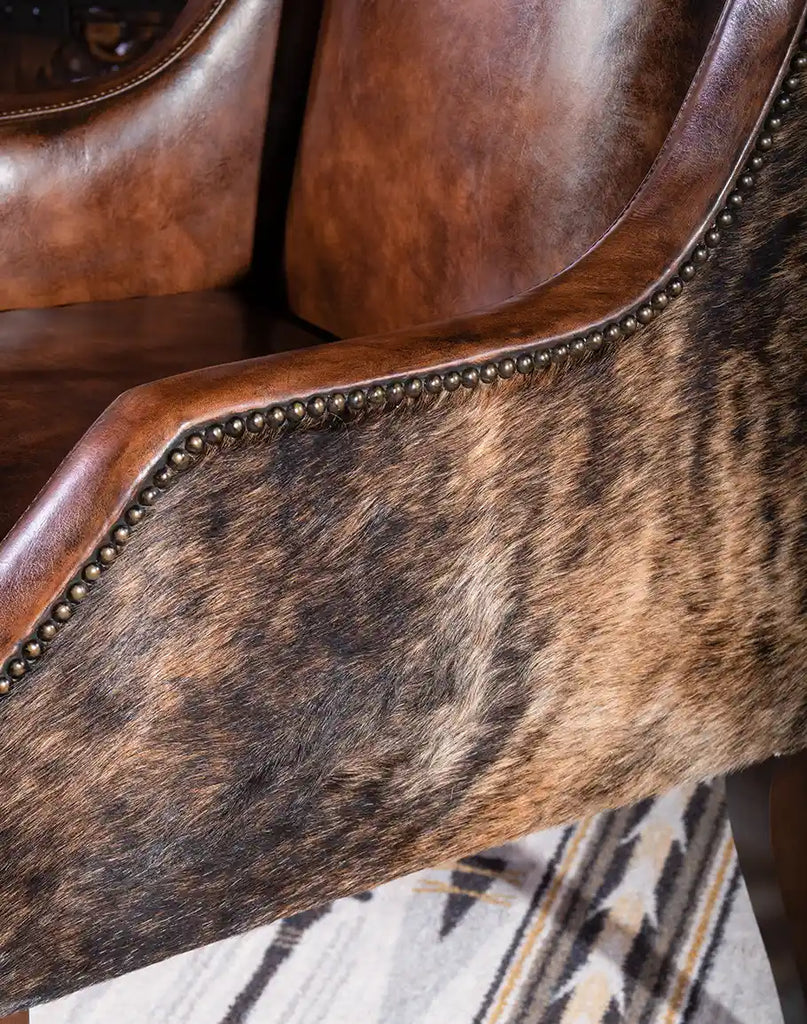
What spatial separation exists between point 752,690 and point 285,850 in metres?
0.35

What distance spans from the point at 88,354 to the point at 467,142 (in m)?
0.35

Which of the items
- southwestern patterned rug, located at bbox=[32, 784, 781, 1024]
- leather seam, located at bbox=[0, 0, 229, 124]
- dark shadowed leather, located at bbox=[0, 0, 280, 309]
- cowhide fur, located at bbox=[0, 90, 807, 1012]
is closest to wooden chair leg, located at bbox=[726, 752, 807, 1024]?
southwestern patterned rug, located at bbox=[32, 784, 781, 1024]

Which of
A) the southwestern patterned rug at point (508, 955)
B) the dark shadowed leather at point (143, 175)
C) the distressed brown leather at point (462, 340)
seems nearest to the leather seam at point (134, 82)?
the dark shadowed leather at point (143, 175)

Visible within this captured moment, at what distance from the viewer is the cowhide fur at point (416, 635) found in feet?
1.86

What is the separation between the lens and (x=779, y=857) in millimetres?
970

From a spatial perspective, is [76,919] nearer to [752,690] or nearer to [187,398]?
[187,398]

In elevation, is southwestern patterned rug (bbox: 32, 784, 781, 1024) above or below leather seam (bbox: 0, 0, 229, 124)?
below

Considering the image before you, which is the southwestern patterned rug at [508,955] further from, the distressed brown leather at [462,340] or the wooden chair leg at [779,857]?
the distressed brown leather at [462,340]

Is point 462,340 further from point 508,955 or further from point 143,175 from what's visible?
point 508,955

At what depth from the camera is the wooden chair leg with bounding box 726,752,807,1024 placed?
959 millimetres

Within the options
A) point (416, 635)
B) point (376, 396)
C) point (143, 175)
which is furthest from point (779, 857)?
point (143, 175)

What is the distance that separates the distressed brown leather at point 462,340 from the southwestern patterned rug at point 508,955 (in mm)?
596

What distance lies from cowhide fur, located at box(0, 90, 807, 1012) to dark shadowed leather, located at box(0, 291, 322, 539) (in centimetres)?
19

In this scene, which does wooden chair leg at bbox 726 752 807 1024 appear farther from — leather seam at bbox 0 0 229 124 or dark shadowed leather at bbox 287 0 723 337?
leather seam at bbox 0 0 229 124
